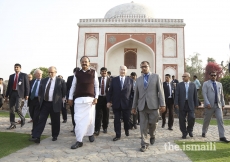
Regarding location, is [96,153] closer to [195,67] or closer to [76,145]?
[76,145]

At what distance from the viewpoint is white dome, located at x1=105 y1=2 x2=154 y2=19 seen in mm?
18672

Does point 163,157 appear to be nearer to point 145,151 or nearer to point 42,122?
point 145,151

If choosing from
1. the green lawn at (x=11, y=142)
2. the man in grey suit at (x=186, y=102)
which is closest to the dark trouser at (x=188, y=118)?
the man in grey suit at (x=186, y=102)

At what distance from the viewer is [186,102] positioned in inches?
195

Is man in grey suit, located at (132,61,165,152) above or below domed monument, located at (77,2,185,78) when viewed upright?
below

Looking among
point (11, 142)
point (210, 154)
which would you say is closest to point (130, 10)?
point (11, 142)

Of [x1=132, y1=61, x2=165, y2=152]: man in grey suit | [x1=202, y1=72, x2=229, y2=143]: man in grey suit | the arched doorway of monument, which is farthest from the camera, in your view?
the arched doorway of monument

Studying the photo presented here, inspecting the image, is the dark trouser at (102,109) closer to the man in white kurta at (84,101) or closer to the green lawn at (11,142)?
the man in white kurta at (84,101)

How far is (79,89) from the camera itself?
395 cm

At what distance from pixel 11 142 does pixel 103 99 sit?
7.10 feet

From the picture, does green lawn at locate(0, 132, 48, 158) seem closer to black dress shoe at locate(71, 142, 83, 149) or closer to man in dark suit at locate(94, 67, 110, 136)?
black dress shoe at locate(71, 142, 83, 149)

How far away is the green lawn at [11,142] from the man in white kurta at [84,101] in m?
1.04

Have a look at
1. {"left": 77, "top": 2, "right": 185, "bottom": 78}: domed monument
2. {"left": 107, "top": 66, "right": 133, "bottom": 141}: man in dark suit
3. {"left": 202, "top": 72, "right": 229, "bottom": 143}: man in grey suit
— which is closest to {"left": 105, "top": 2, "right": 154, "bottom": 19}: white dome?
{"left": 77, "top": 2, "right": 185, "bottom": 78}: domed monument

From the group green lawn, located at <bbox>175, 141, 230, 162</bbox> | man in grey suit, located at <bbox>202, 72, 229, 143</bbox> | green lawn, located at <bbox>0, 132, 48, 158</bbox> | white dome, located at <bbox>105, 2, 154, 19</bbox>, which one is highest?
white dome, located at <bbox>105, 2, 154, 19</bbox>
